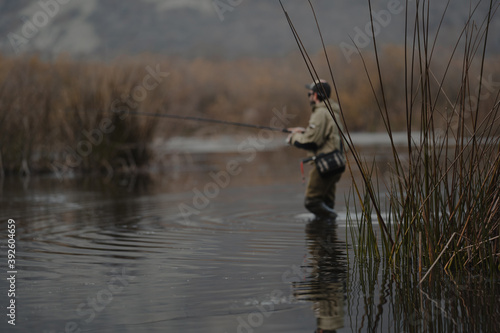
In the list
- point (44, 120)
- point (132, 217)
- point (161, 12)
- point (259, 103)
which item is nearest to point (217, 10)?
point (161, 12)

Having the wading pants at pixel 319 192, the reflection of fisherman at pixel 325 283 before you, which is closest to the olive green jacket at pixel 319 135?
the wading pants at pixel 319 192

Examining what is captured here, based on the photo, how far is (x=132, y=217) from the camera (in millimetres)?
12016

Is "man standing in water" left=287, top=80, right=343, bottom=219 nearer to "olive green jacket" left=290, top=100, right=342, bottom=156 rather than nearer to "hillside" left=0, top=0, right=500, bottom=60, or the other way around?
"olive green jacket" left=290, top=100, right=342, bottom=156

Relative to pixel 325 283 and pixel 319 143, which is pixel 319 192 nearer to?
pixel 319 143

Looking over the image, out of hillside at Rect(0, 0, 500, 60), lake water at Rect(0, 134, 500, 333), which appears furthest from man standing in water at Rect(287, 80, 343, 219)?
hillside at Rect(0, 0, 500, 60)

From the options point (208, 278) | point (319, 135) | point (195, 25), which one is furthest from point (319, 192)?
point (195, 25)

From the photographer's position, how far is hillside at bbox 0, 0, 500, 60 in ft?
361

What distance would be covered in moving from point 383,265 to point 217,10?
438ft

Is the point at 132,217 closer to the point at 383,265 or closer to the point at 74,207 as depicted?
the point at 74,207

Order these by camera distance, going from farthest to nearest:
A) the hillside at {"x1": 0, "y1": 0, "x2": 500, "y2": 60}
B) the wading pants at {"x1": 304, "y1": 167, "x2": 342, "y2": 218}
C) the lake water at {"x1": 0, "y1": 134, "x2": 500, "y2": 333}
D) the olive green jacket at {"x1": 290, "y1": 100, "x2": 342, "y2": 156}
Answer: the hillside at {"x1": 0, "y1": 0, "x2": 500, "y2": 60}
the wading pants at {"x1": 304, "y1": 167, "x2": 342, "y2": 218}
the olive green jacket at {"x1": 290, "y1": 100, "x2": 342, "y2": 156}
the lake water at {"x1": 0, "y1": 134, "x2": 500, "y2": 333}

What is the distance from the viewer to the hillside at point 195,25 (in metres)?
110

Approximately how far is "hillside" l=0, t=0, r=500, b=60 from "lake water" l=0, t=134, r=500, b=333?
89.8m

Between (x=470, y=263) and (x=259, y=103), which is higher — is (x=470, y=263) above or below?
below

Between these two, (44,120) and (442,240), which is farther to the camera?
(44,120)
